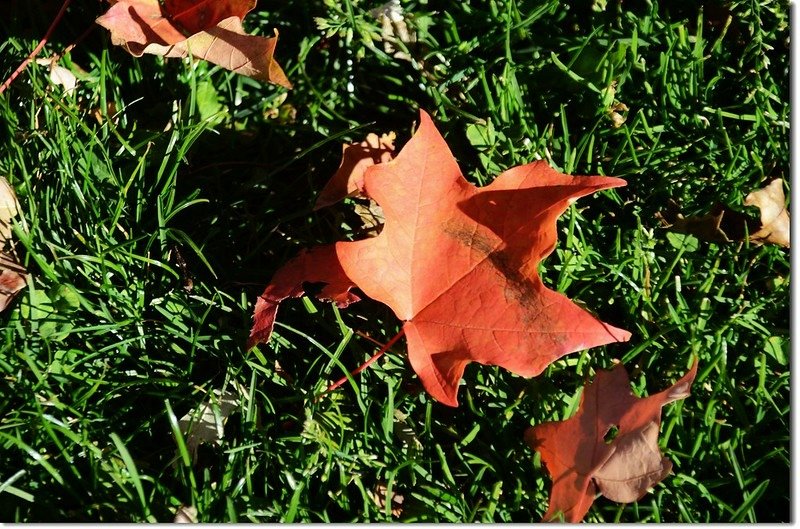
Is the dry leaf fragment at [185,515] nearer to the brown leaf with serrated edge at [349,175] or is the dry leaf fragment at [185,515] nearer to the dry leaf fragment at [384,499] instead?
the dry leaf fragment at [384,499]

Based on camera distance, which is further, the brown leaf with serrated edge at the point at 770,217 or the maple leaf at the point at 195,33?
the brown leaf with serrated edge at the point at 770,217

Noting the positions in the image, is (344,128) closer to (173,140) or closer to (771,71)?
(173,140)

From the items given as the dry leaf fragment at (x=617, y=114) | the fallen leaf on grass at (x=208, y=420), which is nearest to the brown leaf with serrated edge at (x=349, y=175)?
the fallen leaf on grass at (x=208, y=420)

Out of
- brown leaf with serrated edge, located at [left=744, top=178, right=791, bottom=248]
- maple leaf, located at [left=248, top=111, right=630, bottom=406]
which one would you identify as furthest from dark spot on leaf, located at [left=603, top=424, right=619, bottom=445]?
brown leaf with serrated edge, located at [left=744, top=178, right=791, bottom=248]

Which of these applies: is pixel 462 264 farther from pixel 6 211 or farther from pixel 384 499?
pixel 6 211

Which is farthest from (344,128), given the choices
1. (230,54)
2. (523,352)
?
(523,352)

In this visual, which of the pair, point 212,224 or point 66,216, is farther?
point 212,224

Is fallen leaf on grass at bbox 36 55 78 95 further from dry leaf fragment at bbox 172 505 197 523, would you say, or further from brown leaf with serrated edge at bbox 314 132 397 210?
dry leaf fragment at bbox 172 505 197 523
